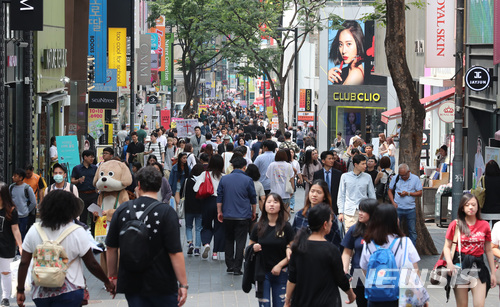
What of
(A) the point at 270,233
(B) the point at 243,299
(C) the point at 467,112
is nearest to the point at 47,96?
(C) the point at 467,112

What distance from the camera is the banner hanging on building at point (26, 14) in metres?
16.8

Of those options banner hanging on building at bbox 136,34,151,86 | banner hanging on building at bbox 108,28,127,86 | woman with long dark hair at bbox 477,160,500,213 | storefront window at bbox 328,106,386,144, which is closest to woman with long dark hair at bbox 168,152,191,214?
woman with long dark hair at bbox 477,160,500,213

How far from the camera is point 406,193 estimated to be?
13812 mm

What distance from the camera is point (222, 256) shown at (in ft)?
47.9

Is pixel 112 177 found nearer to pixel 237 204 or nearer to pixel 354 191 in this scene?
pixel 237 204

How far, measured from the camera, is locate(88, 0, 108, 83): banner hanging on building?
30.5 m

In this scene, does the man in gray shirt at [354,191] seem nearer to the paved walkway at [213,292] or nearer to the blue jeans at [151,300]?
the paved walkway at [213,292]

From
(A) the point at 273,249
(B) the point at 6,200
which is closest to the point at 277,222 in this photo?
(A) the point at 273,249

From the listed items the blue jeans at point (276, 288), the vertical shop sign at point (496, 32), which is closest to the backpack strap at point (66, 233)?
the blue jeans at point (276, 288)

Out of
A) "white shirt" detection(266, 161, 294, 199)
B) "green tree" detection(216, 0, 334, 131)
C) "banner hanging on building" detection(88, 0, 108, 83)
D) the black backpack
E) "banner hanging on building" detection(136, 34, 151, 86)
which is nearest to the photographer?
the black backpack

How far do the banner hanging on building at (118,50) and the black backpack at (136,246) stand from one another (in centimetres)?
2845

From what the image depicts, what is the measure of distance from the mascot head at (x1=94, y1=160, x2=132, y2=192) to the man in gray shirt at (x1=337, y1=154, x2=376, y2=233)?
10.0ft

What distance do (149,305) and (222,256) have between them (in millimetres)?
7959

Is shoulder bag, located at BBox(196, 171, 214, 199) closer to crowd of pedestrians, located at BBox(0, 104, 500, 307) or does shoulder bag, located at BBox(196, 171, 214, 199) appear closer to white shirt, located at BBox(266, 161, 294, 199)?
crowd of pedestrians, located at BBox(0, 104, 500, 307)
